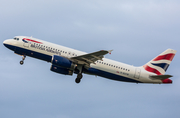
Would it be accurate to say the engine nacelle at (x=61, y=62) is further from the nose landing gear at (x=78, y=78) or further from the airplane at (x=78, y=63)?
the nose landing gear at (x=78, y=78)

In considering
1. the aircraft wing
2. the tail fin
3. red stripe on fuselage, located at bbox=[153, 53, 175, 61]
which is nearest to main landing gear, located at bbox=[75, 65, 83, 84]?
the aircraft wing

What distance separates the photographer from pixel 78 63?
1715 inches

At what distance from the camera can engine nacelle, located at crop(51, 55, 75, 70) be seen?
41.7m

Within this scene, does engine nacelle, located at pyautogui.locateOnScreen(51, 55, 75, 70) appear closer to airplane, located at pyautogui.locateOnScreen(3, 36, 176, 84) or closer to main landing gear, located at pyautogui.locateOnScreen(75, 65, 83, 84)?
airplane, located at pyautogui.locateOnScreen(3, 36, 176, 84)

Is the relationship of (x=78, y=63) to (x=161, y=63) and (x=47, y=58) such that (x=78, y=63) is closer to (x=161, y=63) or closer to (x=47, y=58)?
(x=47, y=58)

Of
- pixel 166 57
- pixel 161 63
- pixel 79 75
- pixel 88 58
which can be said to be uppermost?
pixel 166 57

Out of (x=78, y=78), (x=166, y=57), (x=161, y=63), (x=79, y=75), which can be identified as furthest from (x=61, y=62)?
(x=166, y=57)

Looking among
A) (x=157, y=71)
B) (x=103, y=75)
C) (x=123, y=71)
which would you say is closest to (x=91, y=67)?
(x=103, y=75)

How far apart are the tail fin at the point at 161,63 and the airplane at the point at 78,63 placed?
29 centimetres

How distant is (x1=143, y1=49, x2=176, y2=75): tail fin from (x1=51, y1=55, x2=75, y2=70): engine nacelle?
13872 mm

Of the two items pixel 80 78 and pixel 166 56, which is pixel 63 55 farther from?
pixel 166 56

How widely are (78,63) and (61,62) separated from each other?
302cm

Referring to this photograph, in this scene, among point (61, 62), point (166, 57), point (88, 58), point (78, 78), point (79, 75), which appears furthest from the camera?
point (166, 57)

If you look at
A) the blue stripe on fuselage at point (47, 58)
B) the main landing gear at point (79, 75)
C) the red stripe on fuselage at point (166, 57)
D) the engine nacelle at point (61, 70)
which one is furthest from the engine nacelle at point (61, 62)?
the red stripe on fuselage at point (166, 57)
